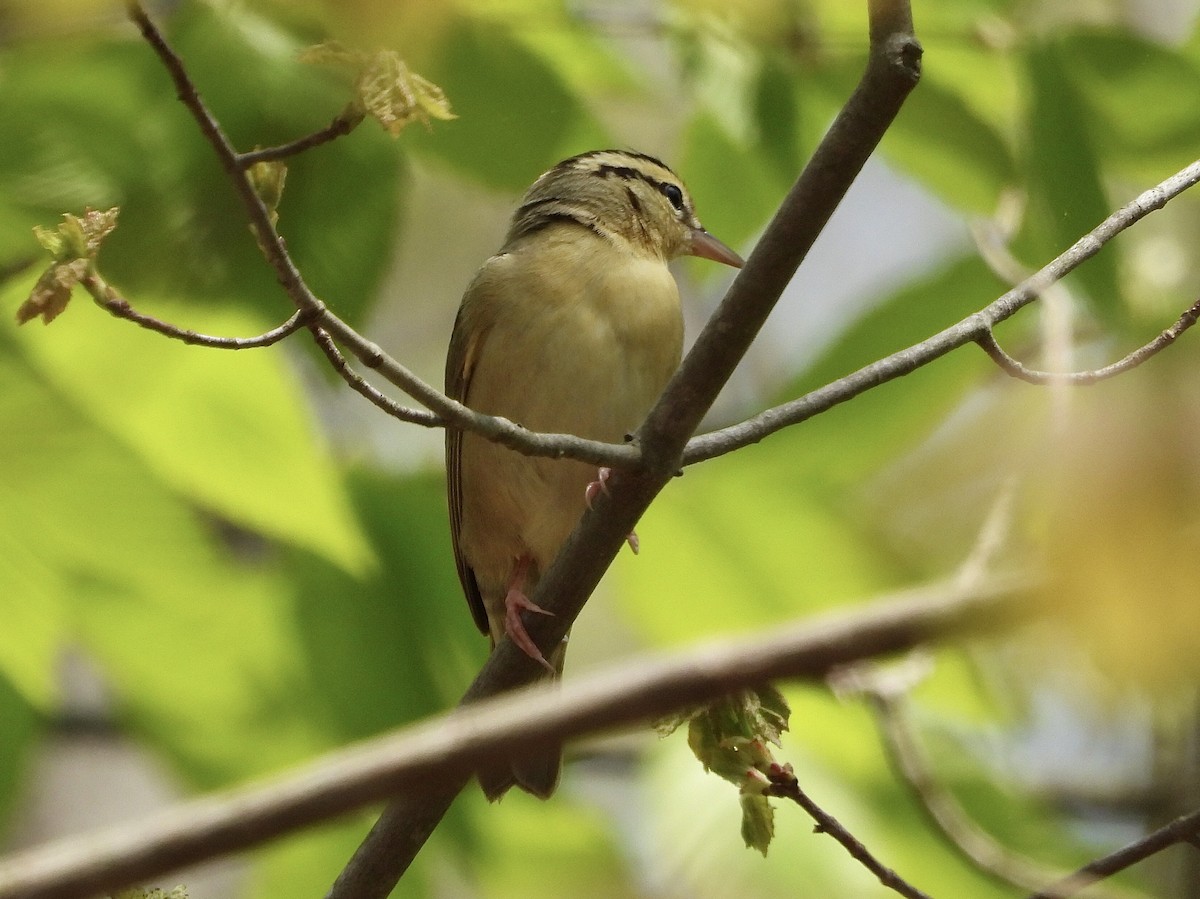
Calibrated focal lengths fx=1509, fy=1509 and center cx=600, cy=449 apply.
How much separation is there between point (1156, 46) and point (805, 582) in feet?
5.00

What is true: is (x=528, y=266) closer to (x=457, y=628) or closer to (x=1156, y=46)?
(x=457, y=628)

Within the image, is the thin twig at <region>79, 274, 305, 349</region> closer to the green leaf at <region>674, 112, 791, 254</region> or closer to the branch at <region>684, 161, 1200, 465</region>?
the branch at <region>684, 161, 1200, 465</region>

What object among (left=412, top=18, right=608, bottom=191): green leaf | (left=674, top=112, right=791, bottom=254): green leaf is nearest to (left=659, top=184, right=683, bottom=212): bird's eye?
(left=674, top=112, right=791, bottom=254): green leaf

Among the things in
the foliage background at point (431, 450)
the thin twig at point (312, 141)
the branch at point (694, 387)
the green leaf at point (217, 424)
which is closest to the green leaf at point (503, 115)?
the foliage background at point (431, 450)

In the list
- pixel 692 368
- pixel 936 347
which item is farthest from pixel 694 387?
pixel 936 347

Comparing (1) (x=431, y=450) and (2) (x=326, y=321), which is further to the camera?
(1) (x=431, y=450)

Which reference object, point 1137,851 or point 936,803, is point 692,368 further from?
point 936,803

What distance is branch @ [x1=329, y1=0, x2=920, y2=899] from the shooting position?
2312 mm

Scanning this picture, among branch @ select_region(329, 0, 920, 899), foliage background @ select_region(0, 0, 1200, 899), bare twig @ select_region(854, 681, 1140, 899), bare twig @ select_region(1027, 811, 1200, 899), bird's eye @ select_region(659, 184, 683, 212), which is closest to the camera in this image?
branch @ select_region(329, 0, 920, 899)

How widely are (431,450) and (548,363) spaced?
0.60 meters

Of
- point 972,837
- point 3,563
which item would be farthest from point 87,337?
point 972,837

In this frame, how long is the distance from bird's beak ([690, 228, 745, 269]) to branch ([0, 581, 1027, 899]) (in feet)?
11.1

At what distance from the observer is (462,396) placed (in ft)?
14.7

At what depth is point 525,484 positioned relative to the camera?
4566mm
